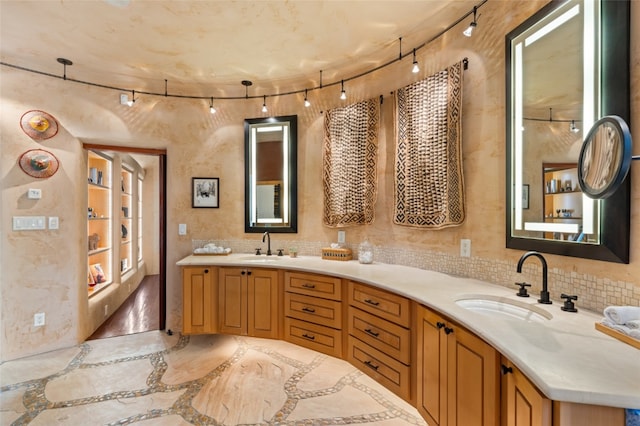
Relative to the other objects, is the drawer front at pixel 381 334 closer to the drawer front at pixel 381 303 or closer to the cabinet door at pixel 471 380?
the drawer front at pixel 381 303

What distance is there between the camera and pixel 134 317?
13.5 feet

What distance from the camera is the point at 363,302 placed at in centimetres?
232

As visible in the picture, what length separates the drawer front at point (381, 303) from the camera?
77.4 inches

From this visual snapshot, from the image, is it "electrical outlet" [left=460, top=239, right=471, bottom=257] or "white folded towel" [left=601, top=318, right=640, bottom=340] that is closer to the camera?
"white folded towel" [left=601, top=318, right=640, bottom=340]

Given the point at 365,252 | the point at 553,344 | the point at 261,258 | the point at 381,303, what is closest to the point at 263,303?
the point at 261,258

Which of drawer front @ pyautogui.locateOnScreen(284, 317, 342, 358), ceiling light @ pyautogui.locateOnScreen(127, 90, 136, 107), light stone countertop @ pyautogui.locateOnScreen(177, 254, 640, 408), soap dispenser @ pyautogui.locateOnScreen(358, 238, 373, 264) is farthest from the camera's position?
ceiling light @ pyautogui.locateOnScreen(127, 90, 136, 107)

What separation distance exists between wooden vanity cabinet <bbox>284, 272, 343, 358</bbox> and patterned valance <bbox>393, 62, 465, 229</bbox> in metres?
0.87

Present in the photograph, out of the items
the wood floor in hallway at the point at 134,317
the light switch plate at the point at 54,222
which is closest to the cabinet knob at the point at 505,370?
the wood floor in hallway at the point at 134,317

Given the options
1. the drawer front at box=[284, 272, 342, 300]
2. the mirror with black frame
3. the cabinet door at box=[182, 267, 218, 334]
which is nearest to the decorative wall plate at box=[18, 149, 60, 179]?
the cabinet door at box=[182, 267, 218, 334]

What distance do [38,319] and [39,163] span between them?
60.5 inches

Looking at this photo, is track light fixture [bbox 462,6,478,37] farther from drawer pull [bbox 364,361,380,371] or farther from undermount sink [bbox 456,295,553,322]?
drawer pull [bbox 364,361,380,371]

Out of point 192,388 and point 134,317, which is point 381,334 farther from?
point 134,317

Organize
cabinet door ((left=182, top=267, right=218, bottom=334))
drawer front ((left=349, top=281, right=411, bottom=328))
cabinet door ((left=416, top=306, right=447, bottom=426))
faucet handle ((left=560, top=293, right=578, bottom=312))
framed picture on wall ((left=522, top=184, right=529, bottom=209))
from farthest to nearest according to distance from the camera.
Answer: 1. cabinet door ((left=182, top=267, right=218, bottom=334))
2. drawer front ((left=349, top=281, right=411, bottom=328))
3. framed picture on wall ((left=522, top=184, right=529, bottom=209))
4. cabinet door ((left=416, top=306, right=447, bottom=426))
5. faucet handle ((left=560, top=293, right=578, bottom=312))

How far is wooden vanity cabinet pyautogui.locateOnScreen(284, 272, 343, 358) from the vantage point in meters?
2.58
